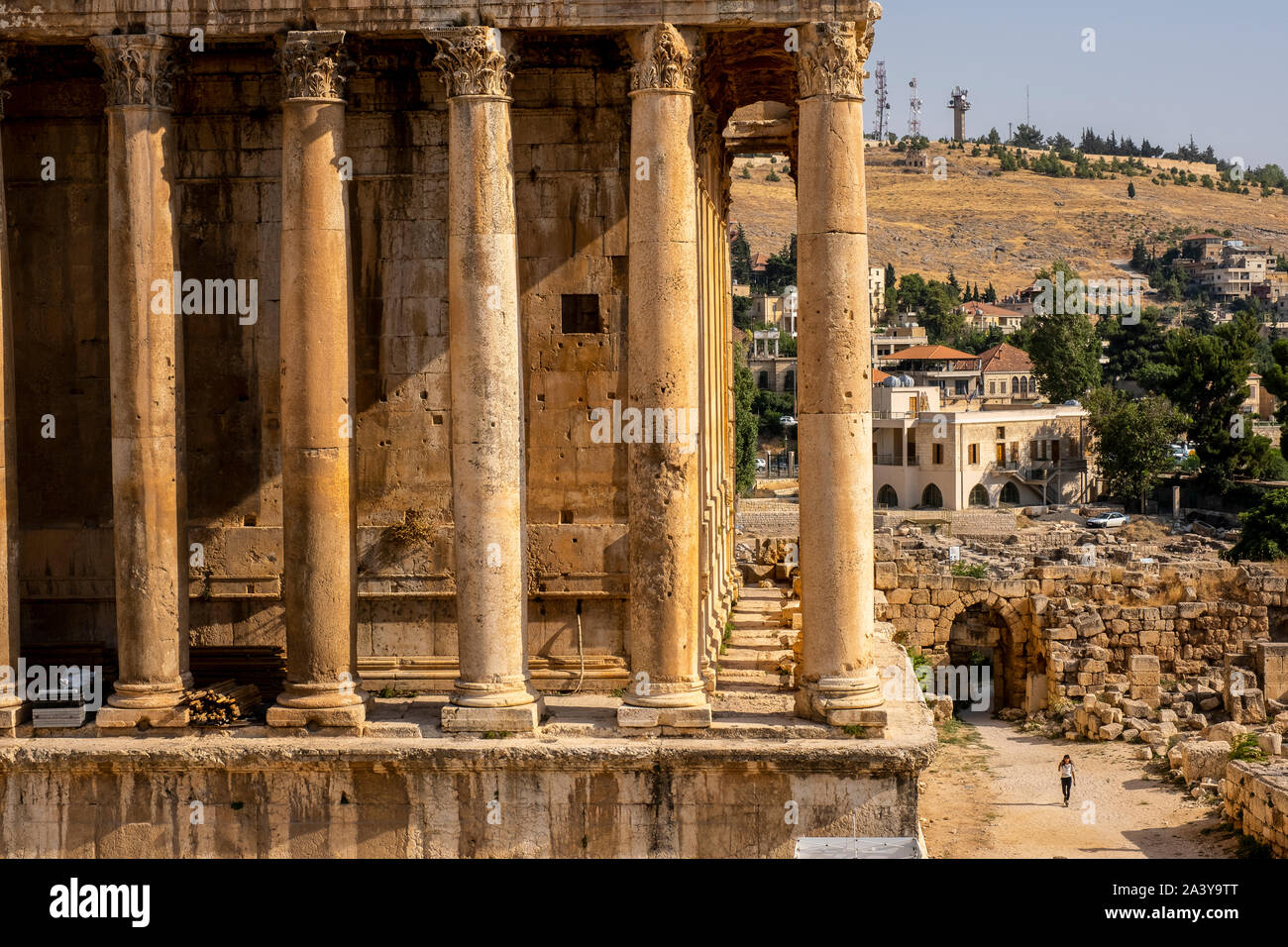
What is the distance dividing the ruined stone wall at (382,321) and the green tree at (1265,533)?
2073 inches

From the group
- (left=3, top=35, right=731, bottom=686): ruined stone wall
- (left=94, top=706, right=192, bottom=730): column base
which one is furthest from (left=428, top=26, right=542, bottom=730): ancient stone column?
(left=94, top=706, right=192, bottom=730): column base

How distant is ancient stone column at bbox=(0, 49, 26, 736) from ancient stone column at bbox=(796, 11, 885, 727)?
34.9 ft

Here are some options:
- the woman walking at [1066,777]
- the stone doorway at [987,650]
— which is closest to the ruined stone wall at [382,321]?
the woman walking at [1066,777]

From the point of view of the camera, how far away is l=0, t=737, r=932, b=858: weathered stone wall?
2223 centimetres

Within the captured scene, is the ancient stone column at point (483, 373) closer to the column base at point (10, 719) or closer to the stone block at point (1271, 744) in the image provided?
the column base at point (10, 719)

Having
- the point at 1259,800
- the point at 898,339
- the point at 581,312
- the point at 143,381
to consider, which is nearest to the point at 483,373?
the point at 581,312

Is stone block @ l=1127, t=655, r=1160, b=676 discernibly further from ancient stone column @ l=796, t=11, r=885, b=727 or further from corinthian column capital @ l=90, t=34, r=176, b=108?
corinthian column capital @ l=90, t=34, r=176, b=108

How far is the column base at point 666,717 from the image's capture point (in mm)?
22656

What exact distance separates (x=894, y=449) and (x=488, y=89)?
80.0m

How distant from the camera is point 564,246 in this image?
25312 millimetres

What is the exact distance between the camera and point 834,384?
22.8m
